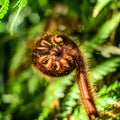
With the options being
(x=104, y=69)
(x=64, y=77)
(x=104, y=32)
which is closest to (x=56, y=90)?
(x=104, y=69)

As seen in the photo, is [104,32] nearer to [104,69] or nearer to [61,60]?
[104,69]

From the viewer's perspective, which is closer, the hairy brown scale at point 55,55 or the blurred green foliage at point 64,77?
the hairy brown scale at point 55,55

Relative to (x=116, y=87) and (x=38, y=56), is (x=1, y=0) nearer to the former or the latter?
(x=38, y=56)

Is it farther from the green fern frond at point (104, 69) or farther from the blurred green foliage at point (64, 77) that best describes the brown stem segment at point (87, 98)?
the green fern frond at point (104, 69)

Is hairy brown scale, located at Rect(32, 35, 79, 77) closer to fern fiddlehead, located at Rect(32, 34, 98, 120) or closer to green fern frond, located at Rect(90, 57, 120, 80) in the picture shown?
fern fiddlehead, located at Rect(32, 34, 98, 120)

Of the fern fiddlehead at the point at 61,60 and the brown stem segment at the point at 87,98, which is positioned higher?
the fern fiddlehead at the point at 61,60

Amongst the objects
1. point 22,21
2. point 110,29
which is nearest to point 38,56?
point 110,29

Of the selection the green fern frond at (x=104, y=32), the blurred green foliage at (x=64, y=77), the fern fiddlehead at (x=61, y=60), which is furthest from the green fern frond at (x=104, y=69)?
the fern fiddlehead at (x=61, y=60)

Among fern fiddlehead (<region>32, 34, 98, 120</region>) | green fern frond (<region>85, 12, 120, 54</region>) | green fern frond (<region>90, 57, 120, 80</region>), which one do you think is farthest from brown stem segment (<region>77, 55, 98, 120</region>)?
green fern frond (<region>85, 12, 120, 54</region>)
